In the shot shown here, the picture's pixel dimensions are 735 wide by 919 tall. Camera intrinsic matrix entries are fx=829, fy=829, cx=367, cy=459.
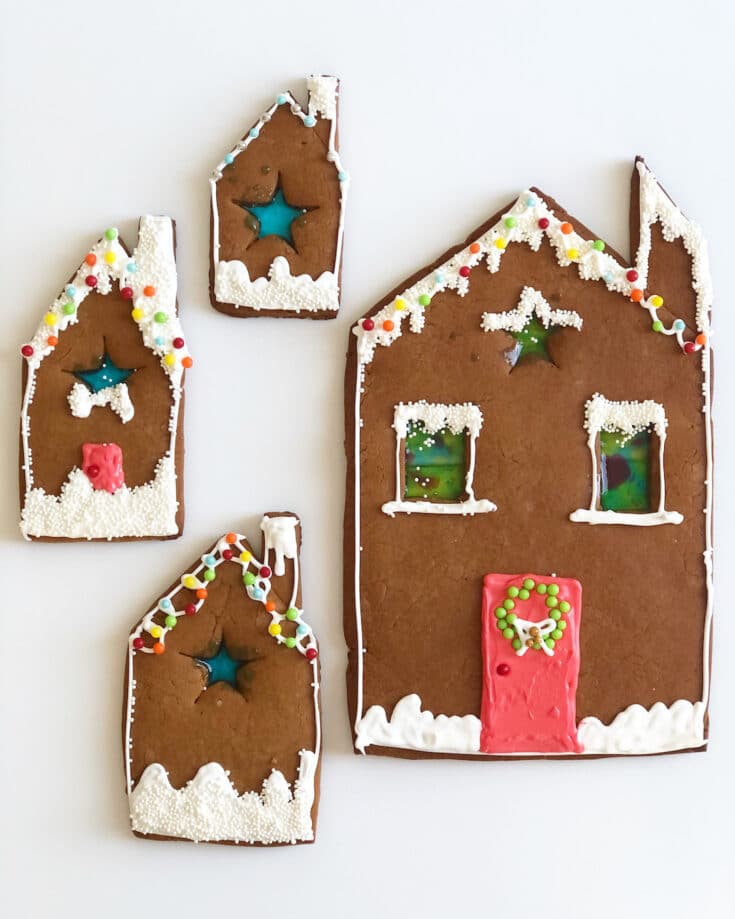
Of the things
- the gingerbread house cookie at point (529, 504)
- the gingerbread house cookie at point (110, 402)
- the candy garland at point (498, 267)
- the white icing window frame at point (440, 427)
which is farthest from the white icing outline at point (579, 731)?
the candy garland at point (498, 267)

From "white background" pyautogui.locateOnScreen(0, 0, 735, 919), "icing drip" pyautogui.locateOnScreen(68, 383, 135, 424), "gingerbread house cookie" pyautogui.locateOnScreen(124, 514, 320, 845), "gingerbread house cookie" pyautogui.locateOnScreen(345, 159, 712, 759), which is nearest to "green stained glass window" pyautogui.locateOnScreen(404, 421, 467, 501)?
"gingerbread house cookie" pyautogui.locateOnScreen(345, 159, 712, 759)

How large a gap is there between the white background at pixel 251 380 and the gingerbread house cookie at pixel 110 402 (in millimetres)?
53

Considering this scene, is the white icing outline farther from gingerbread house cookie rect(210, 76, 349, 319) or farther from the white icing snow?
gingerbread house cookie rect(210, 76, 349, 319)

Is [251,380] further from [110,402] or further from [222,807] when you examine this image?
[222,807]

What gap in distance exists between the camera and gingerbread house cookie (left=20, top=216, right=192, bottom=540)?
1607mm

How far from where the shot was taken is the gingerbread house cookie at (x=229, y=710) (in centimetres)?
161

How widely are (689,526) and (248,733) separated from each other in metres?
0.96

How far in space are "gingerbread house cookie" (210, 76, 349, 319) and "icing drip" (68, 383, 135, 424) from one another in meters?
0.25

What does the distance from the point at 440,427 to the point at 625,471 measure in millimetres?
387

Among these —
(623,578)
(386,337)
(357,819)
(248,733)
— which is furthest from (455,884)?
(386,337)

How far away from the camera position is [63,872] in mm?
1655

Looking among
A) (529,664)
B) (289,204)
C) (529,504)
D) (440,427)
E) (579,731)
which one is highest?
(289,204)

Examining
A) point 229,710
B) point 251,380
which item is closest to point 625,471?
point 251,380

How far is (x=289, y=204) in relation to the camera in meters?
1.65
